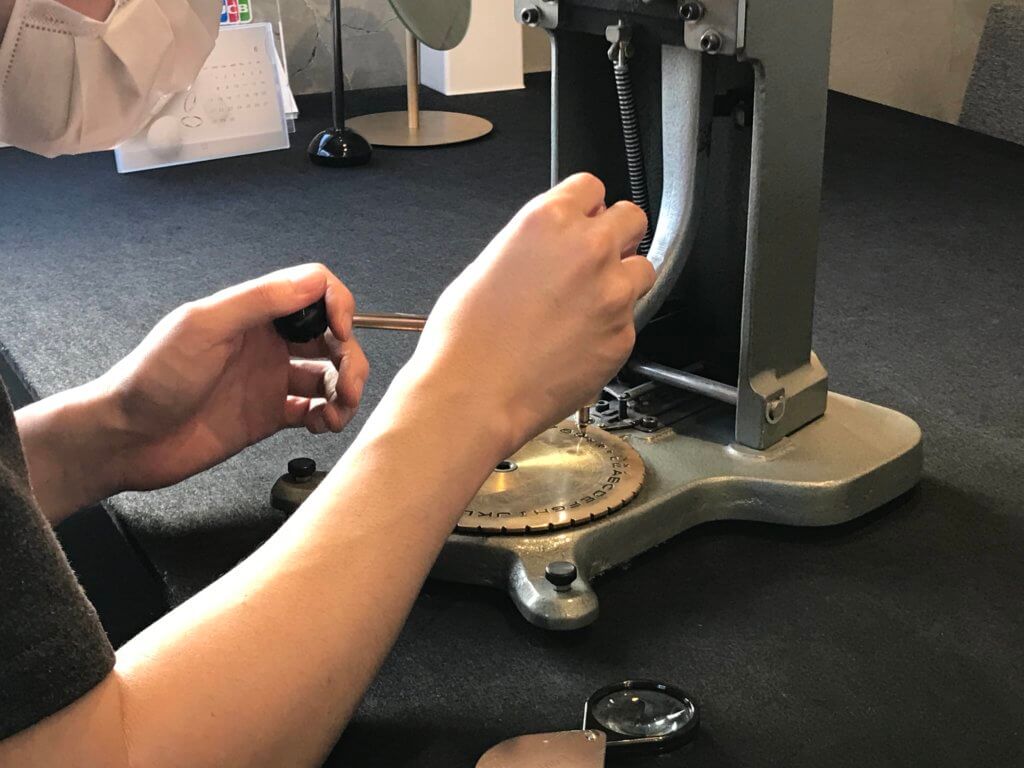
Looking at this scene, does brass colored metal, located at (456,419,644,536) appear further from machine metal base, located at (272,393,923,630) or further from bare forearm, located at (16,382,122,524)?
bare forearm, located at (16,382,122,524)

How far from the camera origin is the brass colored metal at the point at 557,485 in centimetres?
102

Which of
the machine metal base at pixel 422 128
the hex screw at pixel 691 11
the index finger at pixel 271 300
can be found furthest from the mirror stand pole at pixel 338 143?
the index finger at pixel 271 300

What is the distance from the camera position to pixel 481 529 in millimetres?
1020

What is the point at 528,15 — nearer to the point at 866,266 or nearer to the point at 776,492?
the point at 776,492

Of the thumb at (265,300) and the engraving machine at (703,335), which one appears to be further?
the engraving machine at (703,335)

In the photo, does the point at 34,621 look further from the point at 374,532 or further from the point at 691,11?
the point at 691,11

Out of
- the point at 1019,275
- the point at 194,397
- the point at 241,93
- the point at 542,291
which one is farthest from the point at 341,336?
the point at 241,93

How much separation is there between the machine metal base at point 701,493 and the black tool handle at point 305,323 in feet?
0.83

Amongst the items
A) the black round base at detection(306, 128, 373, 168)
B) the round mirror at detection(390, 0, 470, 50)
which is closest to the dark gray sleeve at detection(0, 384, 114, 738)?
the round mirror at detection(390, 0, 470, 50)

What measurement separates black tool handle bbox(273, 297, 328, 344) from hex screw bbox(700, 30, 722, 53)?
0.40 meters

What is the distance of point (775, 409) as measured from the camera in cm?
114

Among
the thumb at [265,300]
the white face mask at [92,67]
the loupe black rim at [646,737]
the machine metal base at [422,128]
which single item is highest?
the white face mask at [92,67]

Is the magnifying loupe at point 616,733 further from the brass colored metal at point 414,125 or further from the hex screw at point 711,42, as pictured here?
the brass colored metal at point 414,125

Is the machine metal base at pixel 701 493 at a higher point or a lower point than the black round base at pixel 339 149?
lower
